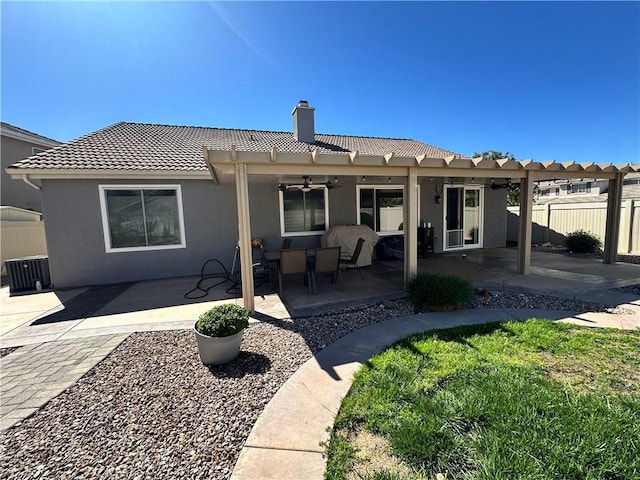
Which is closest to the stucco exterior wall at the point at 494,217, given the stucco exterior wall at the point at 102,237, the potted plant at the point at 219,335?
the stucco exterior wall at the point at 102,237

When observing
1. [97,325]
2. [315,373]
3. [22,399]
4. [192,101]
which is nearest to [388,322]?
[315,373]

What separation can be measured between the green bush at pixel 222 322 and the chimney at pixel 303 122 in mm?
9050

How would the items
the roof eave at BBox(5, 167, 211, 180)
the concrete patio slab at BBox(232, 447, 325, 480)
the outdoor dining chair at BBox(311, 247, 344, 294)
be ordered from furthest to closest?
1. the roof eave at BBox(5, 167, 211, 180)
2. the outdoor dining chair at BBox(311, 247, 344, 294)
3. the concrete patio slab at BBox(232, 447, 325, 480)

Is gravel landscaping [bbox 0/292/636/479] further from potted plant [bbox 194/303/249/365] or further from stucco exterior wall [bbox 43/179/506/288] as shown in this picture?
stucco exterior wall [bbox 43/179/506/288]

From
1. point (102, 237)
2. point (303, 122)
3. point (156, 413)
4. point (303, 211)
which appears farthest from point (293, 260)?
point (303, 122)

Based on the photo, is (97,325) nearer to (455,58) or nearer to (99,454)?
(99,454)

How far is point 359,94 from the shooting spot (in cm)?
1148

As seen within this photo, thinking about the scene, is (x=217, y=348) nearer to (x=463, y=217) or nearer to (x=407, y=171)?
(x=407, y=171)

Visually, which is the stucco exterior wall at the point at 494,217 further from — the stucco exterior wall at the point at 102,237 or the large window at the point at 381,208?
the stucco exterior wall at the point at 102,237

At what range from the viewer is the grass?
5.65 ft

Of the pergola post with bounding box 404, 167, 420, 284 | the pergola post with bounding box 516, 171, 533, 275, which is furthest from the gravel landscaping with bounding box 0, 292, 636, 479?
the pergola post with bounding box 516, 171, 533, 275

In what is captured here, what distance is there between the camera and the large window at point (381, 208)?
9.71 metres

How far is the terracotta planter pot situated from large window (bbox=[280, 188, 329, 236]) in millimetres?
5717

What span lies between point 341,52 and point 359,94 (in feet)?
9.61
